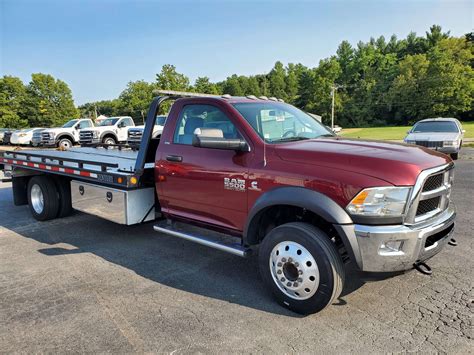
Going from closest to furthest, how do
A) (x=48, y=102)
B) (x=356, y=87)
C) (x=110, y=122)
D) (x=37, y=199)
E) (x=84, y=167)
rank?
1. (x=84, y=167)
2. (x=37, y=199)
3. (x=110, y=122)
4. (x=48, y=102)
5. (x=356, y=87)

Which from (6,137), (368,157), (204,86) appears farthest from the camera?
(204,86)

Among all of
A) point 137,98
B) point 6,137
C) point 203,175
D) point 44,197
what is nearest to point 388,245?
point 203,175

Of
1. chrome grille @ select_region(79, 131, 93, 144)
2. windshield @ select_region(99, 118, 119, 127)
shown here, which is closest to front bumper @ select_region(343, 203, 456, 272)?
chrome grille @ select_region(79, 131, 93, 144)

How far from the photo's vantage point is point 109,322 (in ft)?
10.9

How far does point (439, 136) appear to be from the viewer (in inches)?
549

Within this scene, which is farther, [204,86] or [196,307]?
[204,86]

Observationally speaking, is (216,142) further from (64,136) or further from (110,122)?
(64,136)

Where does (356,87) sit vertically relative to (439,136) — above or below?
above

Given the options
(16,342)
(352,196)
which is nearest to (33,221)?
(16,342)

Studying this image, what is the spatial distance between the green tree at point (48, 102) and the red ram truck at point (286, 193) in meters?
70.8

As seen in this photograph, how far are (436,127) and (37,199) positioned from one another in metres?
14.0

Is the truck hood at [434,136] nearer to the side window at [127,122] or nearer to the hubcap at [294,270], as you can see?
the hubcap at [294,270]

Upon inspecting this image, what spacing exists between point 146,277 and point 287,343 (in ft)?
6.37

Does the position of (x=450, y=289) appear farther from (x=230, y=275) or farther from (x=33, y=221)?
(x=33, y=221)
